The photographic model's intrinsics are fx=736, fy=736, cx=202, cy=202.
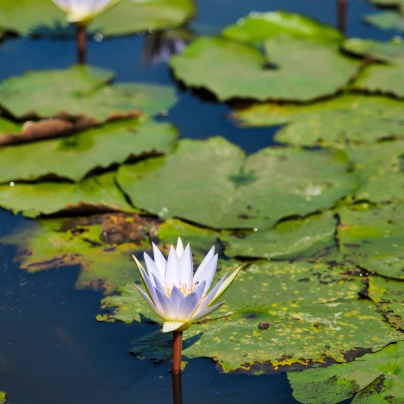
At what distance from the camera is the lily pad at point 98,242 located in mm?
3281

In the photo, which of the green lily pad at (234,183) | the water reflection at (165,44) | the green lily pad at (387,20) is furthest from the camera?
the green lily pad at (387,20)

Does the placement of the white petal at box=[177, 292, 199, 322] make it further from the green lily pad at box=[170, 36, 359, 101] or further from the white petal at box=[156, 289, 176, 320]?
the green lily pad at box=[170, 36, 359, 101]

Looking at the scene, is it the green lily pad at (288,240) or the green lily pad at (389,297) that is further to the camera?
the green lily pad at (288,240)

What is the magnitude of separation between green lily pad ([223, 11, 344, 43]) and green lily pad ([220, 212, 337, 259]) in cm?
239

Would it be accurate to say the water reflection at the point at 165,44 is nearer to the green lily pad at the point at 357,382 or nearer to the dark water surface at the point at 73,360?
the dark water surface at the point at 73,360

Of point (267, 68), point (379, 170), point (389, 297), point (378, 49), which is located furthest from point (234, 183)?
point (378, 49)

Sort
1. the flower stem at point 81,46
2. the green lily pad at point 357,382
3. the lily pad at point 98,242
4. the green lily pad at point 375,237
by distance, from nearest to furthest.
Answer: the green lily pad at point 357,382 → the green lily pad at point 375,237 → the lily pad at point 98,242 → the flower stem at point 81,46

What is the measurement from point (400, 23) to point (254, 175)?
271 cm

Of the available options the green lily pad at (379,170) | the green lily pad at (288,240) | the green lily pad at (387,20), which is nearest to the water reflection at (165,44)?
the green lily pad at (387,20)

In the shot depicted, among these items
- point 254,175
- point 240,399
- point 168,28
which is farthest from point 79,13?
point 240,399

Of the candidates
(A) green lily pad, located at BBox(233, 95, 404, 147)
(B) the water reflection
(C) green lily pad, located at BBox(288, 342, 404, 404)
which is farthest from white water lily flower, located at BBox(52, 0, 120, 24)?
(C) green lily pad, located at BBox(288, 342, 404, 404)

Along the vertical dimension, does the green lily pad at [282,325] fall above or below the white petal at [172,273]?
below

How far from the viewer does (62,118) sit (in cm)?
432

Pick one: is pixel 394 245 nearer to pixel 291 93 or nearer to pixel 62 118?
pixel 291 93
